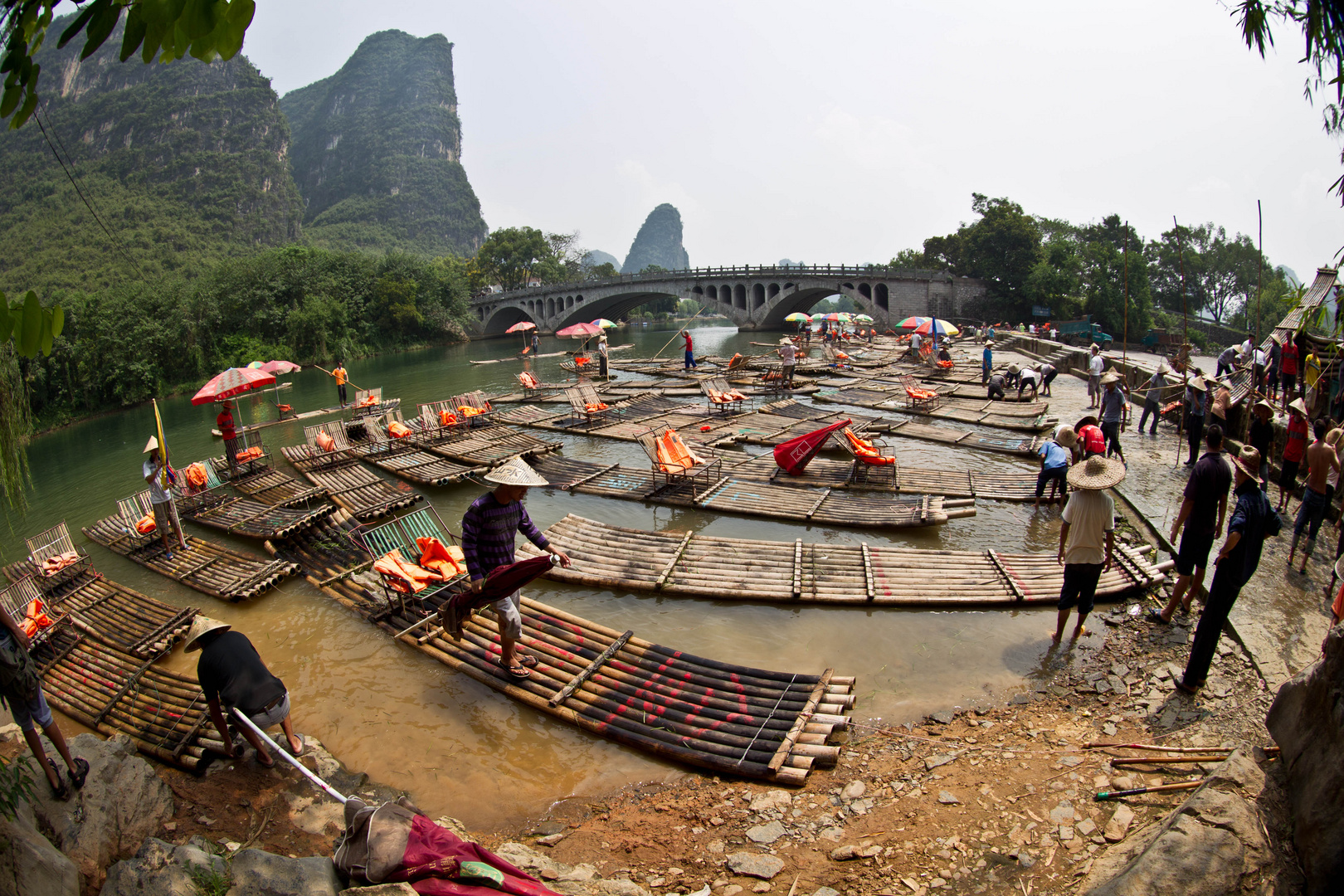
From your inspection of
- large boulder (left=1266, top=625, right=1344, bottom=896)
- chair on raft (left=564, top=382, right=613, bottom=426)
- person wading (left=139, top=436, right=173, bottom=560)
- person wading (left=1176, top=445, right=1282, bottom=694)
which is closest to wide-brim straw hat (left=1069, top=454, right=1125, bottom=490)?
person wading (left=1176, top=445, right=1282, bottom=694)

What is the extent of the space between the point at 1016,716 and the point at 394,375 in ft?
129

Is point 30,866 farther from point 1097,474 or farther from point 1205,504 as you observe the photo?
point 1205,504

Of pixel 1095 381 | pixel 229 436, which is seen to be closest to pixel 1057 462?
pixel 1095 381

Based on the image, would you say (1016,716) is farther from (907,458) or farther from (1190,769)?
Result: (907,458)

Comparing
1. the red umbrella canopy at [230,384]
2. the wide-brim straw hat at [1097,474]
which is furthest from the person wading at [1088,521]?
the red umbrella canopy at [230,384]

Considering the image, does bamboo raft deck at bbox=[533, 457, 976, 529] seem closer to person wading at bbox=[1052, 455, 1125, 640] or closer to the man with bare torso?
person wading at bbox=[1052, 455, 1125, 640]

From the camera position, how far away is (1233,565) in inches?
205

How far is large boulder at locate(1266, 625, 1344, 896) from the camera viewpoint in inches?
117

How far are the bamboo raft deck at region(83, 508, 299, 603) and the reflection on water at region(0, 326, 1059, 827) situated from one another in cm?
20

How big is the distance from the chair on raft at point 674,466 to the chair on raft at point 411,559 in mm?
4358

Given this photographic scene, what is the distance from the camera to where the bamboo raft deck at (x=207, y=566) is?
9.55 m

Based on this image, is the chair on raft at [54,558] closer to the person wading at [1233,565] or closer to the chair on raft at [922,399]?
the person wading at [1233,565]

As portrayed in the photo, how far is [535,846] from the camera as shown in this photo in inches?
188

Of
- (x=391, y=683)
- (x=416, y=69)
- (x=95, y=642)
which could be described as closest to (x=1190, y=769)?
(x=391, y=683)
